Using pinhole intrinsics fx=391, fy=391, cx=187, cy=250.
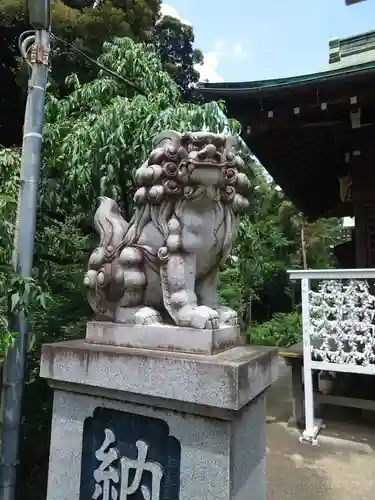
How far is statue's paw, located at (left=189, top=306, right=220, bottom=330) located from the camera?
5.82 feet

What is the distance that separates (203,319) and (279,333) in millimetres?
9467

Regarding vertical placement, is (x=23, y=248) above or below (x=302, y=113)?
below

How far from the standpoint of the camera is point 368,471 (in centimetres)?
334

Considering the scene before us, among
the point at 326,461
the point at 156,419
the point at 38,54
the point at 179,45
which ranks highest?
the point at 179,45

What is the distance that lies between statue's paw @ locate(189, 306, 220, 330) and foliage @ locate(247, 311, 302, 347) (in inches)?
340

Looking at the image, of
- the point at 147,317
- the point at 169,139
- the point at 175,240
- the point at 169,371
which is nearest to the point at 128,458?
the point at 169,371

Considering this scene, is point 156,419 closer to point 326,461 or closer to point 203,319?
point 203,319

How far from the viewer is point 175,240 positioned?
1882 millimetres

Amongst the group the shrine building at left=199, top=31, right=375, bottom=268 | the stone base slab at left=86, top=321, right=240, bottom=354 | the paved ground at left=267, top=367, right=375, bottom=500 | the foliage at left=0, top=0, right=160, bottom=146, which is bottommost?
the paved ground at left=267, top=367, right=375, bottom=500

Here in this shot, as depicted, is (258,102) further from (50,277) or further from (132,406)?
(132,406)

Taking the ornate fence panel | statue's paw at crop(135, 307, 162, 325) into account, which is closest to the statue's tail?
statue's paw at crop(135, 307, 162, 325)

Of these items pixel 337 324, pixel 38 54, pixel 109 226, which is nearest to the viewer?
pixel 109 226

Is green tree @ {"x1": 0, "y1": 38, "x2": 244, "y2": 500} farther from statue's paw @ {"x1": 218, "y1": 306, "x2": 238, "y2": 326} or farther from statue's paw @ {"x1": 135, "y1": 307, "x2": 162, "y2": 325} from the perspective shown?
statue's paw @ {"x1": 218, "y1": 306, "x2": 238, "y2": 326}

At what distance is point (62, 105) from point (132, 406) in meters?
3.14
